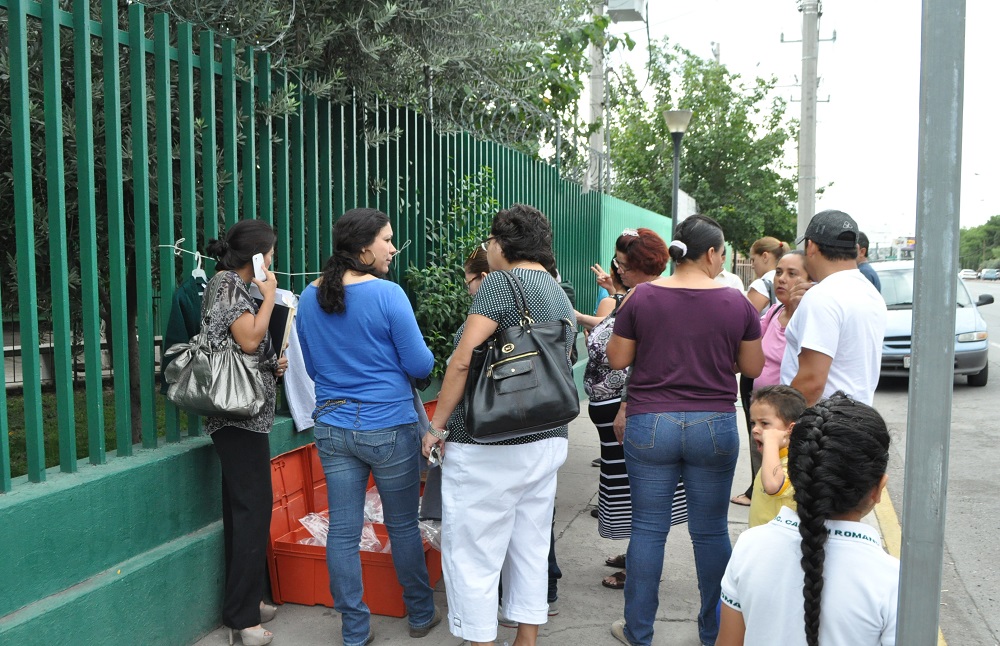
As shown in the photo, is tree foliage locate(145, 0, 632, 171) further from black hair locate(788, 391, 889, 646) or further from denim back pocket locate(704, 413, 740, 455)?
black hair locate(788, 391, 889, 646)

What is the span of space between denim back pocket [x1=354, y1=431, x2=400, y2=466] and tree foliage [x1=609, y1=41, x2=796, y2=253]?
2334 cm

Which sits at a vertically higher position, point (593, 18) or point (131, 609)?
point (593, 18)

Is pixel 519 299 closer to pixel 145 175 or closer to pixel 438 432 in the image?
pixel 438 432

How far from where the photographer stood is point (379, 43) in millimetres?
5250

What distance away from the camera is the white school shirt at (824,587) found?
199 centimetres

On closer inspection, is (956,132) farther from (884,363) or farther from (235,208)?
(884,363)

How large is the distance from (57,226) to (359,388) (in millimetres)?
1306

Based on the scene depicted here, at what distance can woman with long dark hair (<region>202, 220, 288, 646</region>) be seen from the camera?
364 centimetres

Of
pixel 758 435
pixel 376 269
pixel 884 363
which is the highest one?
pixel 376 269

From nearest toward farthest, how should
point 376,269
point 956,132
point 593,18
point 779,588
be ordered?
point 956,132
point 779,588
point 376,269
point 593,18

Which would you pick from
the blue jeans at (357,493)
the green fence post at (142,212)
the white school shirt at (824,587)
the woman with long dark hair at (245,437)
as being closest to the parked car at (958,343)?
the blue jeans at (357,493)

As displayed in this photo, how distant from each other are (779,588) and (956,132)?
42.1 inches

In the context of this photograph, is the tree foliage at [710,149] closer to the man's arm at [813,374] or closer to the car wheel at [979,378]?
the car wheel at [979,378]

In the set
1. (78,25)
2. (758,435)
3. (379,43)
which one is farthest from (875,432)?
(379,43)
